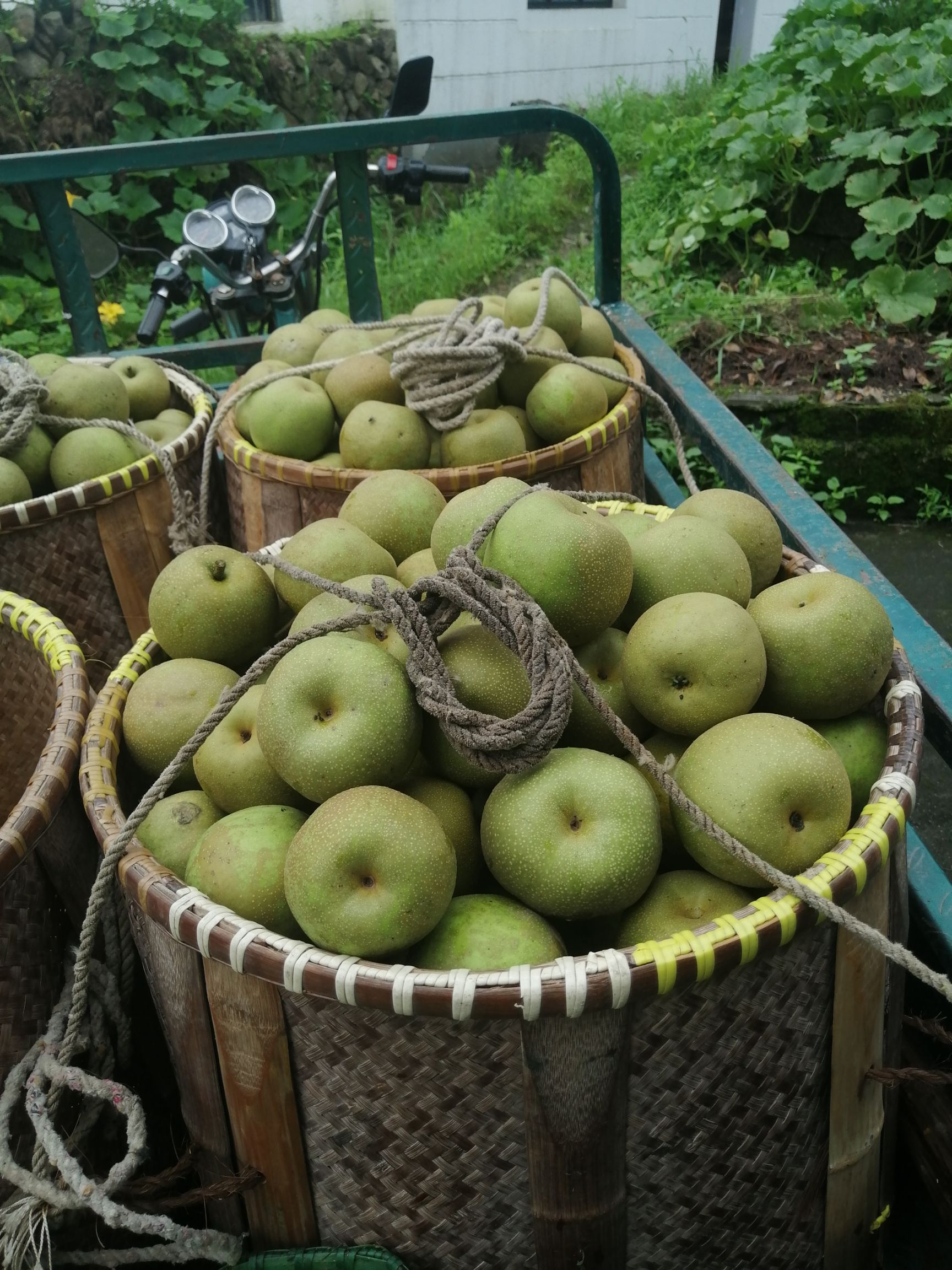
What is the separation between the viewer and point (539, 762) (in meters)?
1.40

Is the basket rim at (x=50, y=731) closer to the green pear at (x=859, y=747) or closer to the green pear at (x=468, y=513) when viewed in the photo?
the green pear at (x=468, y=513)

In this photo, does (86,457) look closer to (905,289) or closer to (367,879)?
(367,879)

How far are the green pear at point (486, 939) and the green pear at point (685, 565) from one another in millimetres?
576

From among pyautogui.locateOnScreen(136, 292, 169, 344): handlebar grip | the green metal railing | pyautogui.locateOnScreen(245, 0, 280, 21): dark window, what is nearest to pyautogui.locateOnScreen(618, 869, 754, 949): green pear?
the green metal railing

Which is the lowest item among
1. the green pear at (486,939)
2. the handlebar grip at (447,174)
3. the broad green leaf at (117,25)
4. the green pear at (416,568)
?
the green pear at (486,939)

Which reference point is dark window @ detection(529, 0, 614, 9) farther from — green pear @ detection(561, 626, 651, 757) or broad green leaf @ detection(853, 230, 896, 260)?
green pear @ detection(561, 626, 651, 757)

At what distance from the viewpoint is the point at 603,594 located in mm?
1583

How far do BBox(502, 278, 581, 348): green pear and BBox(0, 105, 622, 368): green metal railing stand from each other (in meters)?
0.83

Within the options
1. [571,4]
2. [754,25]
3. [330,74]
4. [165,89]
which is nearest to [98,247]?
[165,89]

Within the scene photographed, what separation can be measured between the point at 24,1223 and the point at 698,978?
99cm

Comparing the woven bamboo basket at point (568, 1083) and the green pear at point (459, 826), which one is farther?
the green pear at point (459, 826)

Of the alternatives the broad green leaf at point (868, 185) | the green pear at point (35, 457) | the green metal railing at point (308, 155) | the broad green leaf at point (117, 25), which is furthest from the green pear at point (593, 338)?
the broad green leaf at point (117, 25)

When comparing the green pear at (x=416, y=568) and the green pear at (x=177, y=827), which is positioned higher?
the green pear at (x=416, y=568)

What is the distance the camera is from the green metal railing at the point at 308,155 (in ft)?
11.0
